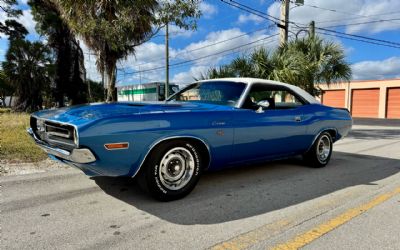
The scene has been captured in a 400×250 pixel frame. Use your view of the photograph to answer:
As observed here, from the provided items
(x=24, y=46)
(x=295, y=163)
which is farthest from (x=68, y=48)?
(x=295, y=163)

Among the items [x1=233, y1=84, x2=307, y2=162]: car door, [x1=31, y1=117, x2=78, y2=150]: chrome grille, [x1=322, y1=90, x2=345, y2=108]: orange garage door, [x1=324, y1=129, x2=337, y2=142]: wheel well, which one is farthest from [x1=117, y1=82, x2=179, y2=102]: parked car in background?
[x1=322, y1=90, x2=345, y2=108]: orange garage door

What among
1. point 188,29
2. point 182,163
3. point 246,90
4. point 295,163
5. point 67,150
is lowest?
point 295,163

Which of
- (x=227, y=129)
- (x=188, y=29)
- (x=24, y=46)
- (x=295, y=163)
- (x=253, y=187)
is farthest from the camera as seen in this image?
(x=24, y=46)

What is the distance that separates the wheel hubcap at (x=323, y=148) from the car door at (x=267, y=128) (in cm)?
66

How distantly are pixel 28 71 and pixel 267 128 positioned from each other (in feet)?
75.4

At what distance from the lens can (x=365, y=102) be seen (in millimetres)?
36062

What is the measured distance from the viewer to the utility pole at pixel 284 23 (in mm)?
14039

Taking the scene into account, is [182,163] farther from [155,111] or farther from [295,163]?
[295,163]

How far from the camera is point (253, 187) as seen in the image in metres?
4.54

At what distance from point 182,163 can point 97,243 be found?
142cm

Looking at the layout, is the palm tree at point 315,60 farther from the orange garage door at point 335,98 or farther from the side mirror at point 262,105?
the orange garage door at point 335,98

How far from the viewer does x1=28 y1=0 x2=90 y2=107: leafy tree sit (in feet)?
72.5

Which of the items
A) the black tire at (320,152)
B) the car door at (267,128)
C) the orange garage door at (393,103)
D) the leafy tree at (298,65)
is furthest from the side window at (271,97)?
the orange garage door at (393,103)

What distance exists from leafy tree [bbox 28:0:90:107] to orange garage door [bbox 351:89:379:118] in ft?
95.4
